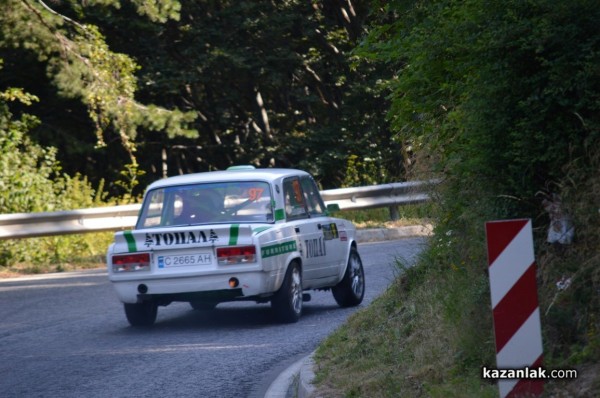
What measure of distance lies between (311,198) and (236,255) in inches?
89.6

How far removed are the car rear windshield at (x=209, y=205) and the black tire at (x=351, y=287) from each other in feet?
5.33

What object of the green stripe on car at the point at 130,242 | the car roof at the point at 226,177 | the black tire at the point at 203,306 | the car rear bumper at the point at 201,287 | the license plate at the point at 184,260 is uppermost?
the car roof at the point at 226,177

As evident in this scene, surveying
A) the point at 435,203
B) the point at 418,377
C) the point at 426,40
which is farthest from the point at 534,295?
the point at 435,203

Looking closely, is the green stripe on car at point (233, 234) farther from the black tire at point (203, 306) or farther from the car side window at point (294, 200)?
the black tire at point (203, 306)

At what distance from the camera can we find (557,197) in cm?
698

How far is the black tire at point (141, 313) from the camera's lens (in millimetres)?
11648

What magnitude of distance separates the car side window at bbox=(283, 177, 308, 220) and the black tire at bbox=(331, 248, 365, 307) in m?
0.95

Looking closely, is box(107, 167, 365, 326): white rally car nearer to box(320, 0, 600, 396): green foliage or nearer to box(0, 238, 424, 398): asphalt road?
box(0, 238, 424, 398): asphalt road

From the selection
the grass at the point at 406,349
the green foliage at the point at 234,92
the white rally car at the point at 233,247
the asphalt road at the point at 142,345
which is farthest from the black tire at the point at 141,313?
the green foliage at the point at 234,92

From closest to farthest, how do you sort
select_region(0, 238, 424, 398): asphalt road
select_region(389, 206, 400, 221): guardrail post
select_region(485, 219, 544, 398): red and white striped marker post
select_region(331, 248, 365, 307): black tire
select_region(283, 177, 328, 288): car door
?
1. select_region(485, 219, 544, 398): red and white striped marker post
2. select_region(0, 238, 424, 398): asphalt road
3. select_region(283, 177, 328, 288): car door
4. select_region(331, 248, 365, 307): black tire
5. select_region(389, 206, 400, 221): guardrail post

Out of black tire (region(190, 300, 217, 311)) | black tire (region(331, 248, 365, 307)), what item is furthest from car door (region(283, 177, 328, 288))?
black tire (region(190, 300, 217, 311))

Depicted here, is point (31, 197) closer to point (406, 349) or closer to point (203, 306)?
point (203, 306)

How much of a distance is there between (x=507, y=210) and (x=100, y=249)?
1456 centimetres

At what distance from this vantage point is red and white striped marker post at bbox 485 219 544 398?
5.23m
